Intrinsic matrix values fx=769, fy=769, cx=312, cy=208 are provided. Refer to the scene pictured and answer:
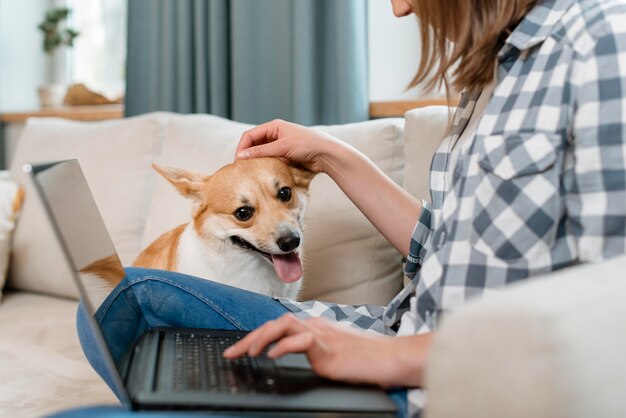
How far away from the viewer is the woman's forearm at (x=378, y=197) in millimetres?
1380

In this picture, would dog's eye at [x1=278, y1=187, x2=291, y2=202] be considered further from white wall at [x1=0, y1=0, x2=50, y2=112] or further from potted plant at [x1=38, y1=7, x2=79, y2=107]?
white wall at [x1=0, y1=0, x2=50, y2=112]

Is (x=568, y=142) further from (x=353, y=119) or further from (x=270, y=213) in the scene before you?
(x=353, y=119)

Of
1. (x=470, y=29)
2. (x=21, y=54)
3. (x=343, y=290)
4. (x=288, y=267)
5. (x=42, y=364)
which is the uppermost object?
(x=21, y=54)

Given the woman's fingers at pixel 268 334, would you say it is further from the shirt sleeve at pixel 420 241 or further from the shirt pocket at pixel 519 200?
the shirt sleeve at pixel 420 241

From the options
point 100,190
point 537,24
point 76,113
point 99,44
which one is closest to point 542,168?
point 537,24

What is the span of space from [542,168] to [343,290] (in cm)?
91

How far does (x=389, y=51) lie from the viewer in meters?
2.63

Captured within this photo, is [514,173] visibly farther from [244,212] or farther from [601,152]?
[244,212]

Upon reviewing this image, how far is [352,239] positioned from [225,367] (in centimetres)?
82

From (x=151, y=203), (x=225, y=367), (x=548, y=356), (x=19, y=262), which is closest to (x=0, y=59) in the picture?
(x=19, y=262)

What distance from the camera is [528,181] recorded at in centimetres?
94

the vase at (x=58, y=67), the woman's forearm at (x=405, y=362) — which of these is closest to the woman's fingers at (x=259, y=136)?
the woman's forearm at (x=405, y=362)

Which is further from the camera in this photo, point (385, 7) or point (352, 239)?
point (385, 7)

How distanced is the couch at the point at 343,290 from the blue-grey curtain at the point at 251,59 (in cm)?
37
